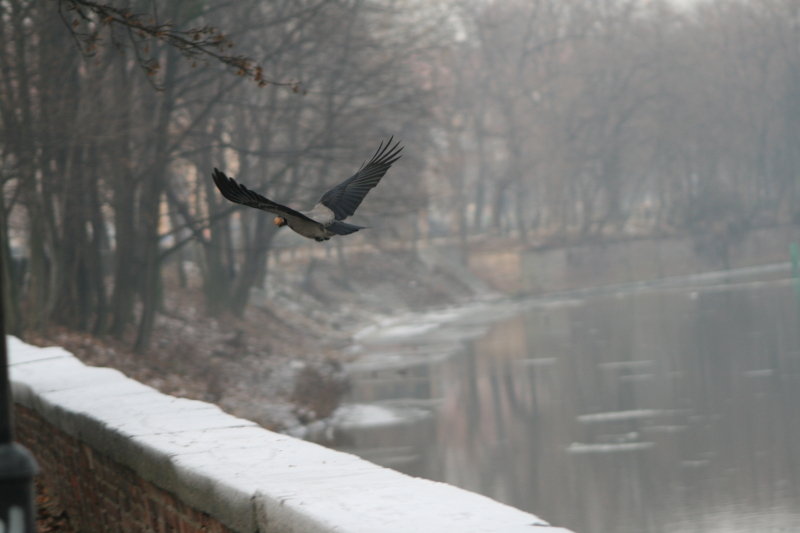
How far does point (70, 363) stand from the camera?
9461 mm

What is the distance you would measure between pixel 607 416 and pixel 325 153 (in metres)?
10.5

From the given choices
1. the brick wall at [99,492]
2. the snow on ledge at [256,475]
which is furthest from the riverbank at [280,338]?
the snow on ledge at [256,475]

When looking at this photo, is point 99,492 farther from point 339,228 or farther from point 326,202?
point 339,228

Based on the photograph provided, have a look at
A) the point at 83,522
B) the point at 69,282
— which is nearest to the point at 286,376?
the point at 69,282

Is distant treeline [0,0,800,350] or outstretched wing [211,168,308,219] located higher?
distant treeline [0,0,800,350]

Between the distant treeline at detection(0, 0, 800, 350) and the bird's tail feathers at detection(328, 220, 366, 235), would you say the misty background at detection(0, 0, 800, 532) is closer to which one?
the distant treeline at detection(0, 0, 800, 350)

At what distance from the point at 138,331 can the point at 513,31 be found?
49.7m

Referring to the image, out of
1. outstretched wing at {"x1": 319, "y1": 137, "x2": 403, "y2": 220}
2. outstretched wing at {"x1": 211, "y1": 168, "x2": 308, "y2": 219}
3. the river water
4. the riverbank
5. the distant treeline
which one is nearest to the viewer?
outstretched wing at {"x1": 211, "y1": 168, "x2": 308, "y2": 219}

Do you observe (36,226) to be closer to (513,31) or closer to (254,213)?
(254,213)

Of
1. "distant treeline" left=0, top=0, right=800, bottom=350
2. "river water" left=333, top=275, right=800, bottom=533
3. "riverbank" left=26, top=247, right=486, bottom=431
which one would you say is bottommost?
"river water" left=333, top=275, right=800, bottom=533

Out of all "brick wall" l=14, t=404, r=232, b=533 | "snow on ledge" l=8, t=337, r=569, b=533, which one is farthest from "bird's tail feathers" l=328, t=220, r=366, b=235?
"brick wall" l=14, t=404, r=232, b=533

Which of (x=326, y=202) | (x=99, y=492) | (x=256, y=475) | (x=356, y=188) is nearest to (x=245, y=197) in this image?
(x=326, y=202)

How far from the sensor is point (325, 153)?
29.4 m

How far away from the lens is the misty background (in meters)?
20.4
